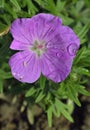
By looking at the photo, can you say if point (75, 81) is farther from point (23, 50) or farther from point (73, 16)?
point (73, 16)

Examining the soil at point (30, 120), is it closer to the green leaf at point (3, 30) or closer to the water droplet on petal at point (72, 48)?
the green leaf at point (3, 30)

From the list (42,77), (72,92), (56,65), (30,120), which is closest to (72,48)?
(56,65)

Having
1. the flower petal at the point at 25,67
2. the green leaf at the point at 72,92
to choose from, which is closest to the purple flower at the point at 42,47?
the flower petal at the point at 25,67

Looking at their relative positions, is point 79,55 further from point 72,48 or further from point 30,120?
point 30,120

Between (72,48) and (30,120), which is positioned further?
(30,120)

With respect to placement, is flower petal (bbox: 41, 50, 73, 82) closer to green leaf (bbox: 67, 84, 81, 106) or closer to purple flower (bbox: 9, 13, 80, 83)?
purple flower (bbox: 9, 13, 80, 83)

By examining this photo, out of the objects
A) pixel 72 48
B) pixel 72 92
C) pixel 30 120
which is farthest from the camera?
pixel 30 120

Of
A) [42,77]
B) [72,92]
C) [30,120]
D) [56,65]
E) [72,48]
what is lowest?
[30,120]

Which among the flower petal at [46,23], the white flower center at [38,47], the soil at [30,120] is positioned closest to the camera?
the flower petal at [46,23]
